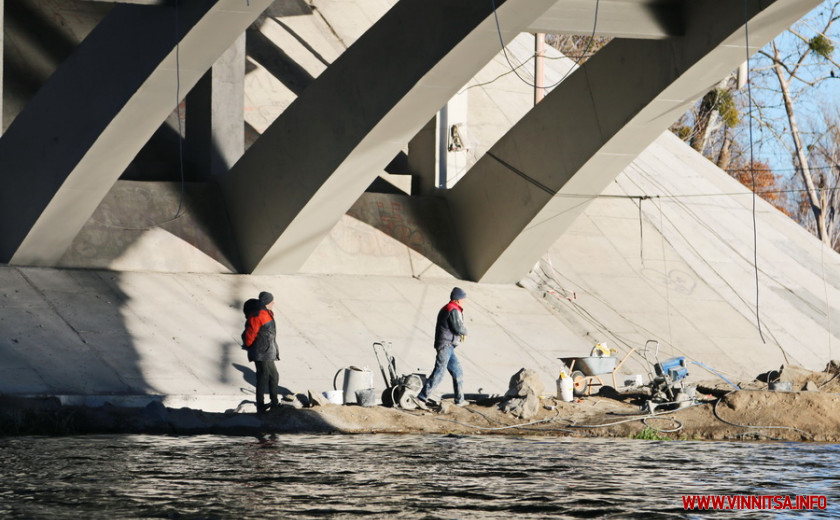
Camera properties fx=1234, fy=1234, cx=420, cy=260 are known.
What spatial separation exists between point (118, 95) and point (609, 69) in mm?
8463

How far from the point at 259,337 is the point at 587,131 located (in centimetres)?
822

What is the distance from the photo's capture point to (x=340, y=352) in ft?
67.5

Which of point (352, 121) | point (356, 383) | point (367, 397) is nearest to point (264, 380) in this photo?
point (367, 397)

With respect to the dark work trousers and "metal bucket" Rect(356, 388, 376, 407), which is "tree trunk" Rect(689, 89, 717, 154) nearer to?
"metal bucket" Rect(356, 388, 376, 407)

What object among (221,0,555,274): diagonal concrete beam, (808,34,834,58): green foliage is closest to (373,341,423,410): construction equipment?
(221,0,555,274): diagonal concrete beam

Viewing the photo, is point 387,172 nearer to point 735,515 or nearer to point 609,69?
point 609,69

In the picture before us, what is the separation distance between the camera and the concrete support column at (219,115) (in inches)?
920

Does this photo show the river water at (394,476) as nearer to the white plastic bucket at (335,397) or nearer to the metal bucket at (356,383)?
the white plastic bucket at (335,397)

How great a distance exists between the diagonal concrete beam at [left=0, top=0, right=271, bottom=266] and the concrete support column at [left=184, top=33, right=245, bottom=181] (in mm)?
4169

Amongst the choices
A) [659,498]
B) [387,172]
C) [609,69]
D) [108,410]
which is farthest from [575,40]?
[659,498]

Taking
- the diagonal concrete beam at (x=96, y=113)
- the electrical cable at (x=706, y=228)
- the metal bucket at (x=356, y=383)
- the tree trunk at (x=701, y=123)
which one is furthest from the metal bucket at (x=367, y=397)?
the tree trunk at (x=701, y=123)

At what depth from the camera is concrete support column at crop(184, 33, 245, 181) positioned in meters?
23.4

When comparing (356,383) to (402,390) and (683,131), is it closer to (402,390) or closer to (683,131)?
(402,390)

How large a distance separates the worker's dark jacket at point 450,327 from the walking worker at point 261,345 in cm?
234
